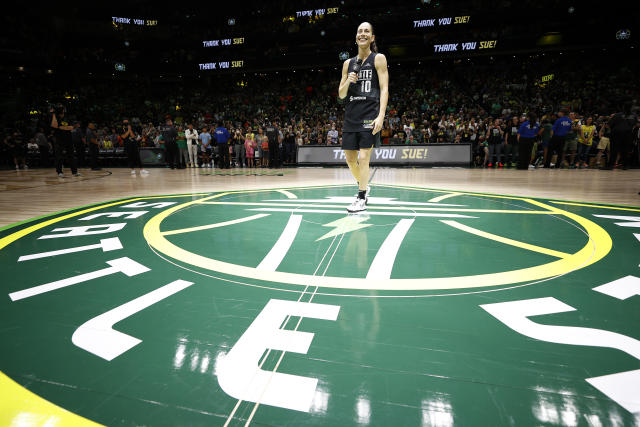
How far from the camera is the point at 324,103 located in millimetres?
22172

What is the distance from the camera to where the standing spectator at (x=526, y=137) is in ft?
29.0

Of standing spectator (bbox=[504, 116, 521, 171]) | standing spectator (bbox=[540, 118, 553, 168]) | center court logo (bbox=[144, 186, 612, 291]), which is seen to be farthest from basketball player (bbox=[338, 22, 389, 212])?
standing spectator (bbox=[540, 118, 553, 168])

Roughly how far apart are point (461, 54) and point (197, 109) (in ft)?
62.3

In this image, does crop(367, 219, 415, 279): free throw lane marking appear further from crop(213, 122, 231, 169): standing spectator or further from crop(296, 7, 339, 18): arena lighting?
crop(296, 7, 339, 18): arena lighting

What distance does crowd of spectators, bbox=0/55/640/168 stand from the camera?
496 inches

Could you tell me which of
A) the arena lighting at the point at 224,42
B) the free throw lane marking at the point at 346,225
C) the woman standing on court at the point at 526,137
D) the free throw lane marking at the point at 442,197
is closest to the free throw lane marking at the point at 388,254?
the free throw lane marking at the point at 346,225

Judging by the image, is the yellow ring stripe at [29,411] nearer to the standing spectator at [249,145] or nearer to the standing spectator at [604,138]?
the standing spectator at [249,145]

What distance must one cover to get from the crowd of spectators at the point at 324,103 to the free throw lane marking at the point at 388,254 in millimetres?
9208

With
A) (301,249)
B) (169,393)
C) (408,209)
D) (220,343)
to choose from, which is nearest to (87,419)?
(169,393)

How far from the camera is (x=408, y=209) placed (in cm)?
366

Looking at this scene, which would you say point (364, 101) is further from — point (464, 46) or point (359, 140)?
point (464, 46)

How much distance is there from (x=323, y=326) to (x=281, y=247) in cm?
113

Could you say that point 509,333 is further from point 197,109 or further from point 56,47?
point 56,47

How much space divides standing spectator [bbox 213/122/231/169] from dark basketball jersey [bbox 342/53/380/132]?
335 inches
